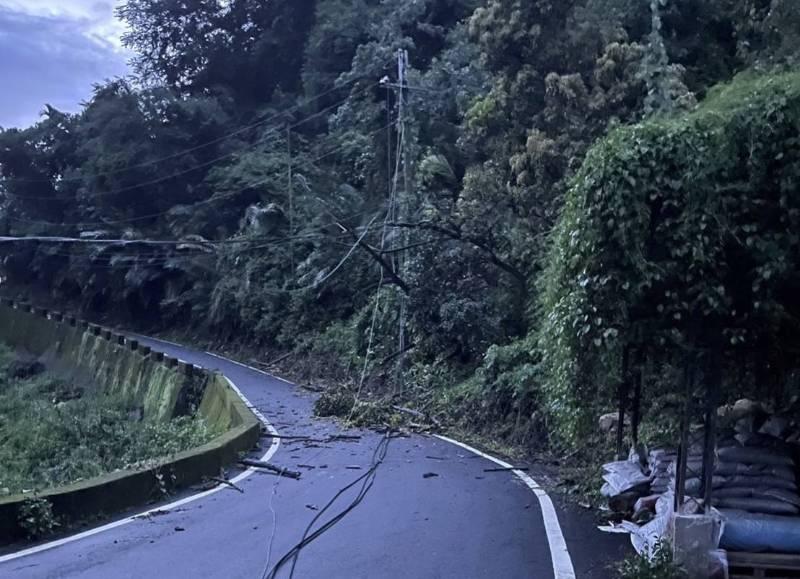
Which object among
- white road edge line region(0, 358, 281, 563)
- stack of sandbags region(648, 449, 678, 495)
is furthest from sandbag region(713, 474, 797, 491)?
white road edge line region(0, 358, 281, 563)

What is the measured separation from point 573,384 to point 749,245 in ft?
Answer: 6.90

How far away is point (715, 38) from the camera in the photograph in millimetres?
20922

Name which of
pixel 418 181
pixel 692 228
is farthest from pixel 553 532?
pixel 418 181

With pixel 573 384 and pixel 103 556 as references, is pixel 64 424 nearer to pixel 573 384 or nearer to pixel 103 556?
pixel 103 556

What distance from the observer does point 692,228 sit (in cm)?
705

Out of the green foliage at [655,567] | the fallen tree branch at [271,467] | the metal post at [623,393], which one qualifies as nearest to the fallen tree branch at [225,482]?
the fallen tree branch at [271,467]

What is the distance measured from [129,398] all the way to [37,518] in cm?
→ 1881

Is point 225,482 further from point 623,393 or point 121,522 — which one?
point 623,393

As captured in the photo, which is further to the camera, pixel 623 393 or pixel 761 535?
pixel 623 393

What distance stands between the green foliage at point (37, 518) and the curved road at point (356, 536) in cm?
31

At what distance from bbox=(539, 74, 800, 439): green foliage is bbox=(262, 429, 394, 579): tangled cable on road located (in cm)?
361

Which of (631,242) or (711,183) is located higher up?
(711,183)

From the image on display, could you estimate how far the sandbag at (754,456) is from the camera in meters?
8.34

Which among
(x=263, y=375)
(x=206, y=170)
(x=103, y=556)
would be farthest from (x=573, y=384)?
(x=206, y=170)
